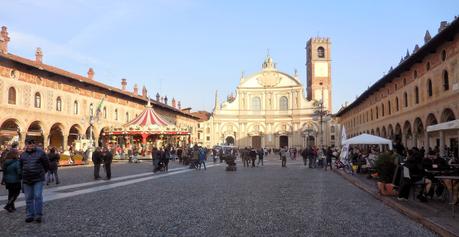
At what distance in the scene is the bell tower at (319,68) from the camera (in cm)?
9112

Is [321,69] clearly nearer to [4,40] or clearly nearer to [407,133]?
[407,133]

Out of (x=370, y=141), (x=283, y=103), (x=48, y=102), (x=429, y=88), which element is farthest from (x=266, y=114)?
(x=370, y=141)

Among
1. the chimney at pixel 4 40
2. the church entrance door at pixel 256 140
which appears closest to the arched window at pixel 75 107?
the chimney at pixel 4 40

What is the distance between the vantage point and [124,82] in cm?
5716

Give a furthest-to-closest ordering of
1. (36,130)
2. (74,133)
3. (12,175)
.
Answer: (74,133) → (36,130) → (12,175)

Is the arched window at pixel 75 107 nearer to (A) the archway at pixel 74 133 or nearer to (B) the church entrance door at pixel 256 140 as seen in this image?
(A) the archway at pixel 74 133

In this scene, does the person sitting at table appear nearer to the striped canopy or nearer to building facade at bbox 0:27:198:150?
building facade at bbox 0:27:198:150

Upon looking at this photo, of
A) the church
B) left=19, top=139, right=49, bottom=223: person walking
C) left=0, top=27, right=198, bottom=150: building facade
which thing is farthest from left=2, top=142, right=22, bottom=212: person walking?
the church

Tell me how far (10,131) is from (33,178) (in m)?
26.8

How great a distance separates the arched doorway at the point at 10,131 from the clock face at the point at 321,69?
6865 centimetres

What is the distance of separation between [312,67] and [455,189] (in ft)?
277

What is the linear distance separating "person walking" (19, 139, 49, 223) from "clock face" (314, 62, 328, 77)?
87.0 metres

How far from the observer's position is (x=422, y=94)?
27.7m

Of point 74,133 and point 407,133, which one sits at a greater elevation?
point 74,133
